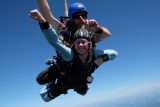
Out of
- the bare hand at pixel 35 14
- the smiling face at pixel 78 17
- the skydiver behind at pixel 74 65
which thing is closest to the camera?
the bare hand at pixel 35 14

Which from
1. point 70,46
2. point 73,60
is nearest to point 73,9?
point 70,46

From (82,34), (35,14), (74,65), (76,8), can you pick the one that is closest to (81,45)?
(82,34)

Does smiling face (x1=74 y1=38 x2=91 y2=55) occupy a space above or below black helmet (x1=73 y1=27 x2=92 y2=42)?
below

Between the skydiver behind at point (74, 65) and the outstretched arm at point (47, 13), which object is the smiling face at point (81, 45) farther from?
the outstretched arm at point (47, 13)

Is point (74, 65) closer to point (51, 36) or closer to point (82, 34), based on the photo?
point (82, 34)

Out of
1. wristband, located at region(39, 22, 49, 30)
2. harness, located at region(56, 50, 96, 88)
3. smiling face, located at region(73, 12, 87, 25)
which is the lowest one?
harness, located at region(56, 50, 96, 88)

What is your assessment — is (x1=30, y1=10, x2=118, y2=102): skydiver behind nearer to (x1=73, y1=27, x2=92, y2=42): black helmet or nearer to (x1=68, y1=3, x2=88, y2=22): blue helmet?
(x1=73, y1=27, x2=92, y2=42): black helmet

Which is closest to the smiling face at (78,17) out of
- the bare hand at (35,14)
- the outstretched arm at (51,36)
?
the outstretched arm at (51,36)

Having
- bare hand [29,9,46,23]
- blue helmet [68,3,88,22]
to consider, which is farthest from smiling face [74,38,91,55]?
bare hand [29,9,46,23]

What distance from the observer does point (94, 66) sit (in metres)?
4.94

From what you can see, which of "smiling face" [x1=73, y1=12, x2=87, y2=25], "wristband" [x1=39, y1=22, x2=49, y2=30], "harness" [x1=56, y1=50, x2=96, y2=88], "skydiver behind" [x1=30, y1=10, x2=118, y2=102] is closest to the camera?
"wristband" [x1=39, y1=22, x2=49, y2=30]

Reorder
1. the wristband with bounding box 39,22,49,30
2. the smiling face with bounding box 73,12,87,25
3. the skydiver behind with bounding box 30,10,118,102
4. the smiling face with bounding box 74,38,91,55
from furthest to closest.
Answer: the smiling face with bounding box 73,12,87,25 → the smiling face with bounding box 74,38,91,55 → the skydiver behind with bounding box 30,10,118,102 → the wristband with bounding box 39,22,49,30

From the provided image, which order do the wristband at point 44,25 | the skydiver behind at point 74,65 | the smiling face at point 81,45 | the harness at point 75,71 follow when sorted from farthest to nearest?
the harness at point 75,71 → the smiling face at point 81,45 → the skydiver behind at point 74,65 → the wristband at point 44,25

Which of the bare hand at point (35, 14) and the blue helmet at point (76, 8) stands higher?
the blue helmet at point (76, 8)
